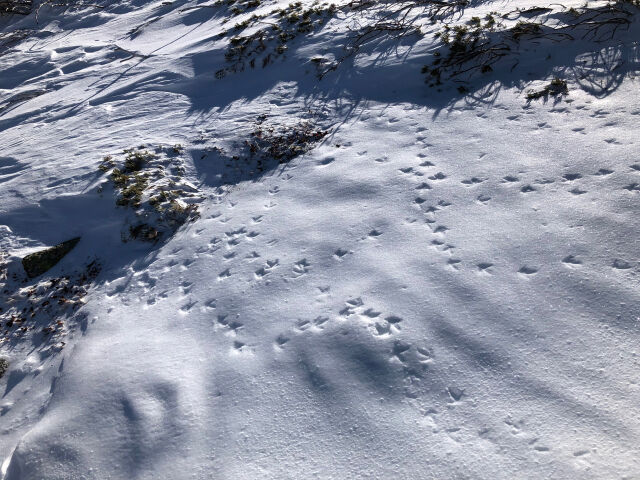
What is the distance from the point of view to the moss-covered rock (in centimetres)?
516

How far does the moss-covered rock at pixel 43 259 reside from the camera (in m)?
5.16

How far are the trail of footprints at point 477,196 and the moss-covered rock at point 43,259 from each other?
423cm

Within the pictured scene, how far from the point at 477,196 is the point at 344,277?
168 cm

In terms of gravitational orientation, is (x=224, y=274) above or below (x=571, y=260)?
above

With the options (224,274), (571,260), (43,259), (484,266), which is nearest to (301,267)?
(224,274)

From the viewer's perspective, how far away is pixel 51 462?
3.25 metres

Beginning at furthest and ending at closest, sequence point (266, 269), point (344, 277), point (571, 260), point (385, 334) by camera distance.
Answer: point (266, 269)
point (344, 277)
point (571, 260)
point (385, 334)

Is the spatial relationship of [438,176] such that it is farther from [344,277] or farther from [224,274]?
[224,274]

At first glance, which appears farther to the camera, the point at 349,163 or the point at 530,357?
the point at 349,163

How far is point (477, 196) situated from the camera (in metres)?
4.50

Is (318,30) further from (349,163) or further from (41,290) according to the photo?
(41,290)

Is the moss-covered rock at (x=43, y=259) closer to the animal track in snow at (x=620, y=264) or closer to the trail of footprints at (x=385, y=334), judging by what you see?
the trail of footprints at (x=385, y=334)

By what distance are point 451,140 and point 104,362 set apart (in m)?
4.48

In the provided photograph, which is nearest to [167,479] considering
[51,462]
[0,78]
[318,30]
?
[51,462]
